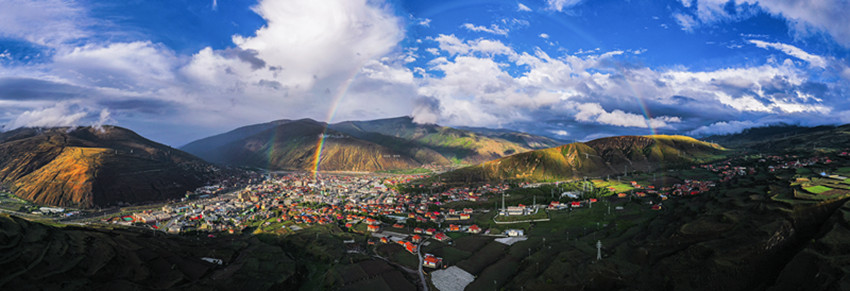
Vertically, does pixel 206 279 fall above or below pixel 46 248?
below

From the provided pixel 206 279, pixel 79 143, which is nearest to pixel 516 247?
pixel 206 279

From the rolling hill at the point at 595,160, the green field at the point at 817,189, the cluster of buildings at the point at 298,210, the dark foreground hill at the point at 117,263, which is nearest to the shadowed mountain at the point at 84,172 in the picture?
the cluster of buildings at the point at 298,210

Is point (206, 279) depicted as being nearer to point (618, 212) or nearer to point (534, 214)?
point (534, 214)

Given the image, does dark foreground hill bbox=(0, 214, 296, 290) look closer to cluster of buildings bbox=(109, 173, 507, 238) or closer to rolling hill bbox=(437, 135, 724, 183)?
cluster of buildings bbox=(109, 173, 507, 238)

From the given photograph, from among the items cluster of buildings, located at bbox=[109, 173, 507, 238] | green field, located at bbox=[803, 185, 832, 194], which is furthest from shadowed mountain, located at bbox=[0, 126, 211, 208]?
green field, located at bbox=[803, 185, 832, 194]

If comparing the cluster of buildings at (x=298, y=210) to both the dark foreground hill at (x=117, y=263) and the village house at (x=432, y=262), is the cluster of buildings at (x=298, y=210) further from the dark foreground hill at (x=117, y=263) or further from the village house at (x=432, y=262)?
the dark foreground hill at (x=117, y=263)
